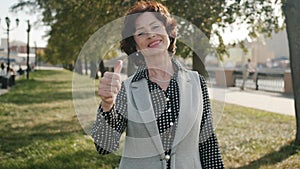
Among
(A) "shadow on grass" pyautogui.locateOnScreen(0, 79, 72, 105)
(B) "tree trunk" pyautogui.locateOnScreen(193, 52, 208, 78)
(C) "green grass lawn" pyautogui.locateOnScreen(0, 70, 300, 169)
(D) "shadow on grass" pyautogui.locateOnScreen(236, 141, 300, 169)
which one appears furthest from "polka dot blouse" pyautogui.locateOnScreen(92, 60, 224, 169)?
(A) "shadow on grass" pyautogui.locateOnScreen(0, 79, 72, 105)

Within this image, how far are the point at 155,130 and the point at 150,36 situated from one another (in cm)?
44

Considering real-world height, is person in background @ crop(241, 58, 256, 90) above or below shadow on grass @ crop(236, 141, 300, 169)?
above

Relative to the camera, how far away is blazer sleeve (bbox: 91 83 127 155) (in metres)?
1.93

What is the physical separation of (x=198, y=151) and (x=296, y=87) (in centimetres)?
591

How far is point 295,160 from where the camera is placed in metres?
6.38

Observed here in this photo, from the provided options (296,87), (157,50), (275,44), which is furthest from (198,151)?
(275,44)

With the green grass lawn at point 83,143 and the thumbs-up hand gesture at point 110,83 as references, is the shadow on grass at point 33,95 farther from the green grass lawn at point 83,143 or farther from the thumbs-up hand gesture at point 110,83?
the thumbs-up hand gesture at point 110,83

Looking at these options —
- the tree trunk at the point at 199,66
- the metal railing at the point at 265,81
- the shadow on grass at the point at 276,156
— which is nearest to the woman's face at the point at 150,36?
the tree trunk at the point at 199,66

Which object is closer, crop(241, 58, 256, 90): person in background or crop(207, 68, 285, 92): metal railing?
crop(207, 68, 285, 92): metal railing

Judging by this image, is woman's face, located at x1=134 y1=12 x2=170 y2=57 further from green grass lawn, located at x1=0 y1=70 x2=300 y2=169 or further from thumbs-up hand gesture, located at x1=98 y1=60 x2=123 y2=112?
green grass lawn, located at x1=0 y1=70 x2=300 y2=169

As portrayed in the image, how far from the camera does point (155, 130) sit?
6.63 ft

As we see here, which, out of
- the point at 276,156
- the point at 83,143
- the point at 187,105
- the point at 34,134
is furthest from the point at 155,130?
→ the point at 34,134

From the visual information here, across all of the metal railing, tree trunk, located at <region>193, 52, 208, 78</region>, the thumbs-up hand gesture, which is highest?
tree trunk, located at <region>193, 52, 208, 78</region>

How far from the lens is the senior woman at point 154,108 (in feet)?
6.57
